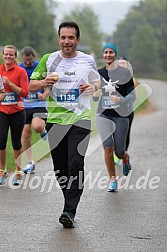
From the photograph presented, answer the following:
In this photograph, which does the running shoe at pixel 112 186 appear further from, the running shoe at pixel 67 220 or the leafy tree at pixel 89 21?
the leafy tree at pixel 89 21

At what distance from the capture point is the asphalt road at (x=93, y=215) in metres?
6.38

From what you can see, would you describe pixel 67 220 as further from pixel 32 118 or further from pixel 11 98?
pixel 32 118

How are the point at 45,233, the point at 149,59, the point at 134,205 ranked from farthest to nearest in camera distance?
the point at 149,59
the point at 134,205
the point at 45,233

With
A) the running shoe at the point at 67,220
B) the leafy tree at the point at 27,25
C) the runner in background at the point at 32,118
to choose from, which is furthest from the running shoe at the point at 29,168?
the leafy tree at the point at 27,25

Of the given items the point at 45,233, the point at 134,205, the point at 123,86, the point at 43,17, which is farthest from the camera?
the point at 43,17

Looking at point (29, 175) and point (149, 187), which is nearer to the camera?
point (149, 187)

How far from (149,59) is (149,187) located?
391 ft

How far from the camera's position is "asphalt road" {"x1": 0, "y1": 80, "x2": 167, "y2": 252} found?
6375 mm

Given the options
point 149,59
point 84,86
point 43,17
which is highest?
point 84,86

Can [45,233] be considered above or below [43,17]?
above

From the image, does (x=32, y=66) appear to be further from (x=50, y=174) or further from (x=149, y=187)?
(x=149, y=187)

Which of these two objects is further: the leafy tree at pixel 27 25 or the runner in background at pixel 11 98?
the leafy tree at pixel 27 25

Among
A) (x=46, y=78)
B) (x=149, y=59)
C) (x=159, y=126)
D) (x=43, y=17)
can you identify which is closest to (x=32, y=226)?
(x=46, y=78)

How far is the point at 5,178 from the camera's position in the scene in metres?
10.2
